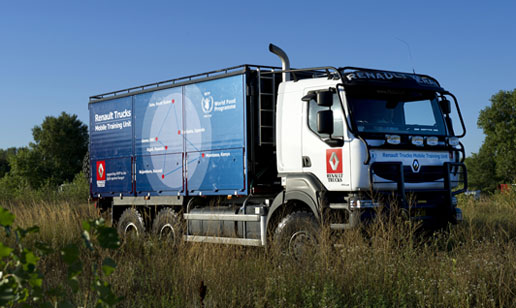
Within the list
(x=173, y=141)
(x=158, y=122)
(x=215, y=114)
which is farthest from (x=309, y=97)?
(x=158, y=122)

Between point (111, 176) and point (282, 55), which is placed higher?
point (282, 55)

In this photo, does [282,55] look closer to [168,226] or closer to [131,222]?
[168,226]

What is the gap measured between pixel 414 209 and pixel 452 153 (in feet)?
4.73

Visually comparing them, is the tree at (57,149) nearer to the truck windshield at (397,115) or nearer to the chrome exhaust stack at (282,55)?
the chrome exhaust stack at (282,55)

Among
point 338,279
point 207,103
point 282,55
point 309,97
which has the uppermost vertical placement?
point 282,55

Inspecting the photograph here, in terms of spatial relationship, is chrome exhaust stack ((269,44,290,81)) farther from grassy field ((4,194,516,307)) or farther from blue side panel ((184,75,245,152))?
grassy field ((4,194,516,307))

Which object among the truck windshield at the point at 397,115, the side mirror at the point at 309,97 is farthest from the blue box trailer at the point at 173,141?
the truck windshield at the point at 397,115

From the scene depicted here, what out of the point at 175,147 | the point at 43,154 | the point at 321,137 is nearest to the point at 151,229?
the point at 175,147

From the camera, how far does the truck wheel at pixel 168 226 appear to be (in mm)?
12305

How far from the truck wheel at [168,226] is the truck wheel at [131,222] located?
0.53 meters

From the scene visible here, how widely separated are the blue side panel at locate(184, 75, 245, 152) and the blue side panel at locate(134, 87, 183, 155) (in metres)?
0.34

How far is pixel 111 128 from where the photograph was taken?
580 inches

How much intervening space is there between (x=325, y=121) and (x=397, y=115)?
147cm

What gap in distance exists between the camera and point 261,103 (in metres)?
11.0
